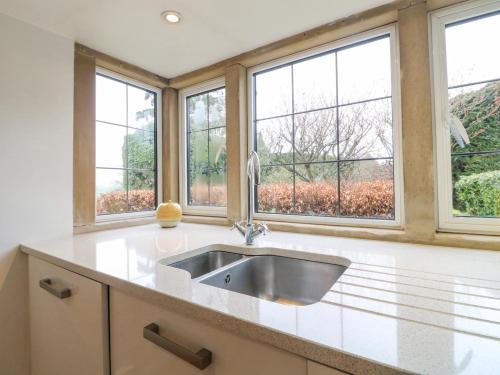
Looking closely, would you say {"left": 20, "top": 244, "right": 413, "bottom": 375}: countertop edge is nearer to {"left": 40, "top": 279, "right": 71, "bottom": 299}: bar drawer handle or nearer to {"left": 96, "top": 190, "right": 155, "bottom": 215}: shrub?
{"left": 40, "top": 279, "right": 71, "bottom": 299}: bar drawer handle

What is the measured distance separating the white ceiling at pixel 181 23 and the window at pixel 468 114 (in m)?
0.40

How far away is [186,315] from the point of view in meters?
0.66

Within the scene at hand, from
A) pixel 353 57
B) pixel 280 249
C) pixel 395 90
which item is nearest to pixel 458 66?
pixel 395 90

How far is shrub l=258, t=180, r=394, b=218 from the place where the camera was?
1.39 m

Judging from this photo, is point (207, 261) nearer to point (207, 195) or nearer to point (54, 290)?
point (54, 290)

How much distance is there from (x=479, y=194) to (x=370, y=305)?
95cm

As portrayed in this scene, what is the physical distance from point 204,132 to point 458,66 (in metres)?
1.60

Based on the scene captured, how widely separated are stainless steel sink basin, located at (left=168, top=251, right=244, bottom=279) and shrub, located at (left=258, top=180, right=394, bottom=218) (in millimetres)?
567

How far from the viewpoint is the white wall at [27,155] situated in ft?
4.17

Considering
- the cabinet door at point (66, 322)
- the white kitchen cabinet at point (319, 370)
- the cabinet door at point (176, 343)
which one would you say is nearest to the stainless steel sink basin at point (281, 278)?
the cabinet door at point (176, 343)

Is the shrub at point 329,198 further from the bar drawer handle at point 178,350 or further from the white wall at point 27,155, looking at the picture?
the white wall at point 27,155

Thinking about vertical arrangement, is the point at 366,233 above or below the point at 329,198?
below

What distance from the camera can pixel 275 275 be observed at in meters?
1.19

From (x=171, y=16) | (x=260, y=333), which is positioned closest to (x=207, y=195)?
(x=171, y=16)
